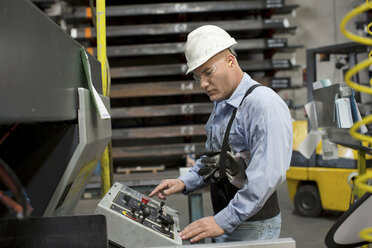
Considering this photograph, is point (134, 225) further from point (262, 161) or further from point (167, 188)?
point (167, 188)

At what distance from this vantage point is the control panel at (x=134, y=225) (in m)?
1.46

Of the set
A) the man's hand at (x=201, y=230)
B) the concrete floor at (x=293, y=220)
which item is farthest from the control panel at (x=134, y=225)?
the concrete floor at (x=293, y=220)

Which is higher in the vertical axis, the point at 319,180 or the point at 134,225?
the point at 134,225

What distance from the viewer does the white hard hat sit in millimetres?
1798

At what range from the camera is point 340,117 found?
2.50 meters

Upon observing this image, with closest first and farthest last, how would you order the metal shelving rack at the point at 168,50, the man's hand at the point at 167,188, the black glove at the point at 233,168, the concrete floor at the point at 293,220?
the black glove at the point at 233,168, the man's hand at the point at 167,188, the concrete floor at the point at 293,220, the metal shelving rack at the point at 168,50

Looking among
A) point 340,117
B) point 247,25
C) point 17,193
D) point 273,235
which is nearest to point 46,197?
point 17,193

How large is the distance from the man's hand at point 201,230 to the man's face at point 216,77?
627 mm

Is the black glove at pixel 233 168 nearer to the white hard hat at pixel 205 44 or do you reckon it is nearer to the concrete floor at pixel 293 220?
the white hard hat at pixel 205 44

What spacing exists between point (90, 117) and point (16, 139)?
30 centimetres

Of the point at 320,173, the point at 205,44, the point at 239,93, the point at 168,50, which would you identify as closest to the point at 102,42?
the point at 205,44

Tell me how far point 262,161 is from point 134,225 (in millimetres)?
596

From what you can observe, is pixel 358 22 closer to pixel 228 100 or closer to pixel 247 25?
pixel 247 25

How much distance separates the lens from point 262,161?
1.62 metres
